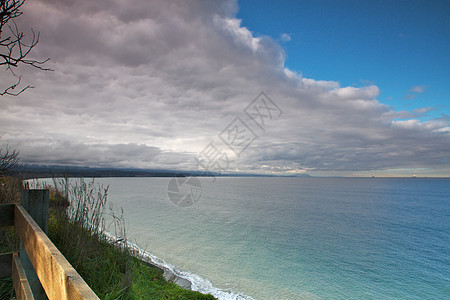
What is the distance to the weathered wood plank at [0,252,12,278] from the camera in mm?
2602

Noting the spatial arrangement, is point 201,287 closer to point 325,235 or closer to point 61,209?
point 61,209

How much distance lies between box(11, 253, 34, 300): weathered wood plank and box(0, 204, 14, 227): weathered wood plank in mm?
399

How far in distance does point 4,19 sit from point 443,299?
1930cm

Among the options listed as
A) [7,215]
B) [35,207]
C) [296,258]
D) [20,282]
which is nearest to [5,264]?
[7,215]

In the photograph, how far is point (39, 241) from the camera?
4.62 ft

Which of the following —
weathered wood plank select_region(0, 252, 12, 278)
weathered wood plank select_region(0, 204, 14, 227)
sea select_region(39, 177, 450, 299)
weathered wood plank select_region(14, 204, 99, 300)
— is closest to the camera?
weathered wood plank select_region(14, 204, 99, 300)

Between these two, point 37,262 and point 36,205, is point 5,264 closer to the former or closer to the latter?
point 36,205

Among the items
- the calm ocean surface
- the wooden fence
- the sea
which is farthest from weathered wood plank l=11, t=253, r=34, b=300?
the calm ocean surface

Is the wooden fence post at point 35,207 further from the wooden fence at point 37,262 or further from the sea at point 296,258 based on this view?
the sea at point 296,258

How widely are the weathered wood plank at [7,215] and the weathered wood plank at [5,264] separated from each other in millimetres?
439

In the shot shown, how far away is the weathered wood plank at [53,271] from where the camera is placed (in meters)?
0.88

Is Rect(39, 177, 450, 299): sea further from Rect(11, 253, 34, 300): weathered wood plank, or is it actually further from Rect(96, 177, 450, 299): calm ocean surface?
Rect(11, 253, 34, 300): weathered wood plank

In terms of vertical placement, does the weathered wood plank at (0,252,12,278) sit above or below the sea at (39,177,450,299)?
above

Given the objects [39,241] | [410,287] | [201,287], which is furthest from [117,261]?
[410,287]
